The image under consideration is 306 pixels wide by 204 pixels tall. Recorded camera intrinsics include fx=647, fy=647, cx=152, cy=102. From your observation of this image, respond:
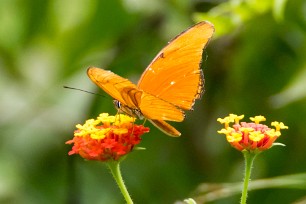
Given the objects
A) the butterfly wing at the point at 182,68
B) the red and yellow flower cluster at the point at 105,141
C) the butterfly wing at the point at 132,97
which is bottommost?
the red and yellow flower cluster at the point at 105,141

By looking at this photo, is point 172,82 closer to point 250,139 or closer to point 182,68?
point 182,68

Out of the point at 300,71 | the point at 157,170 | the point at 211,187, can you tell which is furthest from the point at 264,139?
the point at 157,170

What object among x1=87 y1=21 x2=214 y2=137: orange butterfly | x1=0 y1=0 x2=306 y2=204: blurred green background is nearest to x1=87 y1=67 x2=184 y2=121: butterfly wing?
x1=87 y1=21 x2=214 y2=137: orange butterfly

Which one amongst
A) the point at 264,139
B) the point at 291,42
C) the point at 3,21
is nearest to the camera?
the point at 264,139

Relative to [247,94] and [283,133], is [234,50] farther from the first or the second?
[283,133]

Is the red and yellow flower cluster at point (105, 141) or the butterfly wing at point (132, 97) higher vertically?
the butterfly wing at point (132, 97)

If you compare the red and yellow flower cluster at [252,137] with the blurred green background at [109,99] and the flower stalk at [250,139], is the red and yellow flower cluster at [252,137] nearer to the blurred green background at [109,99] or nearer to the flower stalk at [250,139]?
the flower stalk at [250,139]

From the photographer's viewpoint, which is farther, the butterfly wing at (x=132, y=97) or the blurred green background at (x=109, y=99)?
the blurred green background at (x=109, y=99)

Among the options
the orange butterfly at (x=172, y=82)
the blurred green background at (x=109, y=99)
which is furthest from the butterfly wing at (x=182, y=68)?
the blurred green background at (x=109, y=99)
